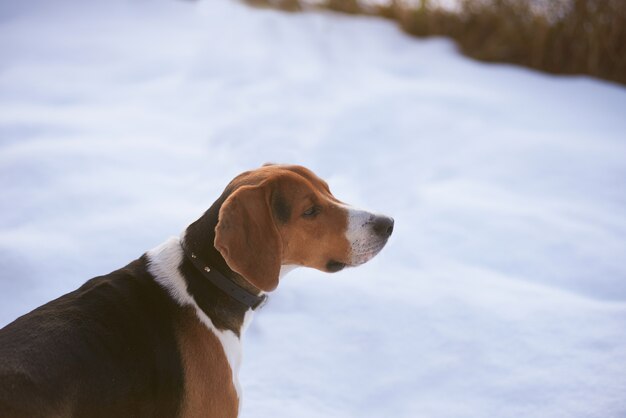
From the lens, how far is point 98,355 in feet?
8.04

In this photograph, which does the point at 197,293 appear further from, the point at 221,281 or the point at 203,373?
the point at 203,373

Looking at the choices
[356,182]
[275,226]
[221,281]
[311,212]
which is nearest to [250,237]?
[275,226]

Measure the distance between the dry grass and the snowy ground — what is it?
310 millimetres

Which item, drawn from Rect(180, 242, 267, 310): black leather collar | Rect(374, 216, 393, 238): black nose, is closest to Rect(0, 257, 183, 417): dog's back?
Rect(180, 242, 267, 310): black leather collar

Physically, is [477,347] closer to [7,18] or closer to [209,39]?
[209,39]

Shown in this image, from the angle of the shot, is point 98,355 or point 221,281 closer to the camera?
point 98,355

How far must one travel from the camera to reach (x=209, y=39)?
7.74 m

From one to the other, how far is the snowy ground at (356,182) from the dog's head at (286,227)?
94cm

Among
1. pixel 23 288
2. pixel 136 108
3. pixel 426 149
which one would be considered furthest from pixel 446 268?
pixel 136 108

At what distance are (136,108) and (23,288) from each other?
2.97 metres

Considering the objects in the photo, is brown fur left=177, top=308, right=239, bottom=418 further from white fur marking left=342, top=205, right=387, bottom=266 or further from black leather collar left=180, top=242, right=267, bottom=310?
white fur marking left=342, top=205, right=387, bottom=266

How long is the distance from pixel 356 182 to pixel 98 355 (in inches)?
131

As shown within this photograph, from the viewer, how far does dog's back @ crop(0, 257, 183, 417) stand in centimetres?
226

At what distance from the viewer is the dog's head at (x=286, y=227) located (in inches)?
104
